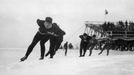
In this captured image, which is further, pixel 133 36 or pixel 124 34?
pixel 133 36

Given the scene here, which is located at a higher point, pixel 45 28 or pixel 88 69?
pixel 45 28

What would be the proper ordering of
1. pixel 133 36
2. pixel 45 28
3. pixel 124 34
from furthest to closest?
pixel 133 36 → pixel 124 34 → pixel 45 28

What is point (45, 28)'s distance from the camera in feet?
28.2

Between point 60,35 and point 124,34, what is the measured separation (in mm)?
16546

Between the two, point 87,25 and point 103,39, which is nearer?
point 103,39

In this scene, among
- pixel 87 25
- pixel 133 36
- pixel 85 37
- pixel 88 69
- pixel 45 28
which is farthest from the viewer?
pixel 87 25

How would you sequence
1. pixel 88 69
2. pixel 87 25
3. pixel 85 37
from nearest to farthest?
pixel 88 69
pixel 85 37
pixel 87 25

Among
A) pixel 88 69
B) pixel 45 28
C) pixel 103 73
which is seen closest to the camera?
pixel 103 73

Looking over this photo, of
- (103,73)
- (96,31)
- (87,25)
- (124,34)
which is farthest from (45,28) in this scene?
(96,31)

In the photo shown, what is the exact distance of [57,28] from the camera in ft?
28.8

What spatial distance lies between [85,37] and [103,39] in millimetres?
15575

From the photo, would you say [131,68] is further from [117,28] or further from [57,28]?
[117,28]

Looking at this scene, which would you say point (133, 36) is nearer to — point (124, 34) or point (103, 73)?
point (124, 34)

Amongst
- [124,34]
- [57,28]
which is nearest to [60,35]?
[57,28]
